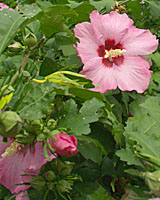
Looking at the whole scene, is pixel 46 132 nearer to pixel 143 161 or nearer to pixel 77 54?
pixel 143 161

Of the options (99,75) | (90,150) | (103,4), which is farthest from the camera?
(103,4)

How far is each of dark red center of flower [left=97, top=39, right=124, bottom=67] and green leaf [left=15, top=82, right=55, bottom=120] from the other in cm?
34

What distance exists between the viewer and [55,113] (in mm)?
594

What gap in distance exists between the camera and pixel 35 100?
1.69ft

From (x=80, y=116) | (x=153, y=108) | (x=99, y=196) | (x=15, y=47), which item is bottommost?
(x=99, y=196)

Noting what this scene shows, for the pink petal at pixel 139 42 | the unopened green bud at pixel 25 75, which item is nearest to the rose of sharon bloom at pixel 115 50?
the pink petal at pixel 139 42

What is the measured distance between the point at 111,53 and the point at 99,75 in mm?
111

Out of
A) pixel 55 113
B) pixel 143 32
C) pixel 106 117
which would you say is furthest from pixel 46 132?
pixel 143 32

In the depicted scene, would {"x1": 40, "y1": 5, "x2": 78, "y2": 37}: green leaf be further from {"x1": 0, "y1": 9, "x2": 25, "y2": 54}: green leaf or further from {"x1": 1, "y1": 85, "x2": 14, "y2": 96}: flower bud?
{"x1": 1, "y1": 85, "x2": 14, "y2": 96}: flower bud

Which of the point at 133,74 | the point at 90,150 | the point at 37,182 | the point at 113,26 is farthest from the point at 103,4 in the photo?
the point at 37,182

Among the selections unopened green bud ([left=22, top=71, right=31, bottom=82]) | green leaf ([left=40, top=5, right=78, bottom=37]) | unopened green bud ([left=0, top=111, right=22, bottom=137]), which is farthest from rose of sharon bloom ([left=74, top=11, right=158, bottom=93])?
unopened green bud ([left=0, top=111, right=22, bottom=137])

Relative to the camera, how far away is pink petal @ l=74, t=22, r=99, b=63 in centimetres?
76

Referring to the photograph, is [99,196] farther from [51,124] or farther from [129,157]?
[51,124]

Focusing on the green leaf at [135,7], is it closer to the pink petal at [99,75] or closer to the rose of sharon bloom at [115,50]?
the rose of sharon bloom at [115,50]
